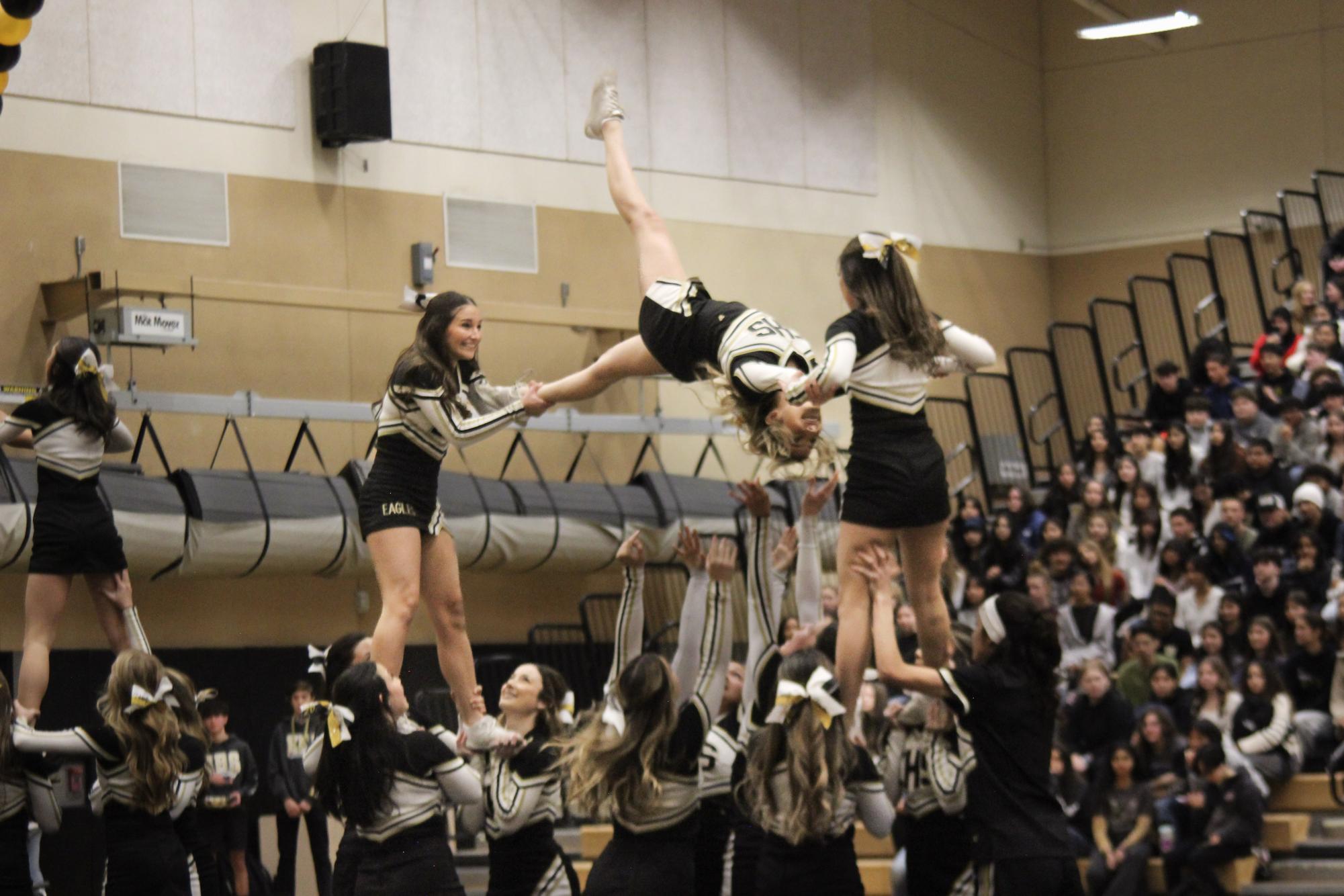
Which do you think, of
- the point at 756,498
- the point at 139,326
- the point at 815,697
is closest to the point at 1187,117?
the point at 139,326

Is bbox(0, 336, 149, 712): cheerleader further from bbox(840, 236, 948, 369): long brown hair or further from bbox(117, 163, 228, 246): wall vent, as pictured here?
bbox(117, 163, 228, 246): wall vent

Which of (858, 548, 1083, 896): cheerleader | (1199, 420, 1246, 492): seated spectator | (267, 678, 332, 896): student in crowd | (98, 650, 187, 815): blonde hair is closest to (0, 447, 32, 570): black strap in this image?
(267, 678, 332, 896): student in crowd

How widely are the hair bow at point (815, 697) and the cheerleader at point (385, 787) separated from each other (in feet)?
3.15

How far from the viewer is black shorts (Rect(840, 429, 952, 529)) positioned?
6074mm

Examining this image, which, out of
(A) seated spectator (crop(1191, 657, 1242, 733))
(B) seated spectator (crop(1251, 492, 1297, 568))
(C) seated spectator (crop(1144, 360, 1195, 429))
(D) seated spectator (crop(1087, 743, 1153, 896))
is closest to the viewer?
(D) seated spectator (crop(1087, 743, 1153, 896))

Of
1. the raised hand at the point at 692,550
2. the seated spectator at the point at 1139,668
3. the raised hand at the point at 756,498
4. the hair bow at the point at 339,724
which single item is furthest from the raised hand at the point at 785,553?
the seated spectator at the point at 1139,668

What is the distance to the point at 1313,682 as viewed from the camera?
980 centimetres

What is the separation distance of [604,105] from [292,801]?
4.19 m

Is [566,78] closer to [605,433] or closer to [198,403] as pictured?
[605,433]

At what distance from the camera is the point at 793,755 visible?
5465mm

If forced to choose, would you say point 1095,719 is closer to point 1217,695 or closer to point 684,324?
point 1217,695

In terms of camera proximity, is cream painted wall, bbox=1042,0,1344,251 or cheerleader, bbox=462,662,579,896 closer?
cheerleader, bbox=462,662,579,896

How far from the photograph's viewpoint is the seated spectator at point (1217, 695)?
9.67 meters

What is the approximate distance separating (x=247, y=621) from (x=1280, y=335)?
301 inches
